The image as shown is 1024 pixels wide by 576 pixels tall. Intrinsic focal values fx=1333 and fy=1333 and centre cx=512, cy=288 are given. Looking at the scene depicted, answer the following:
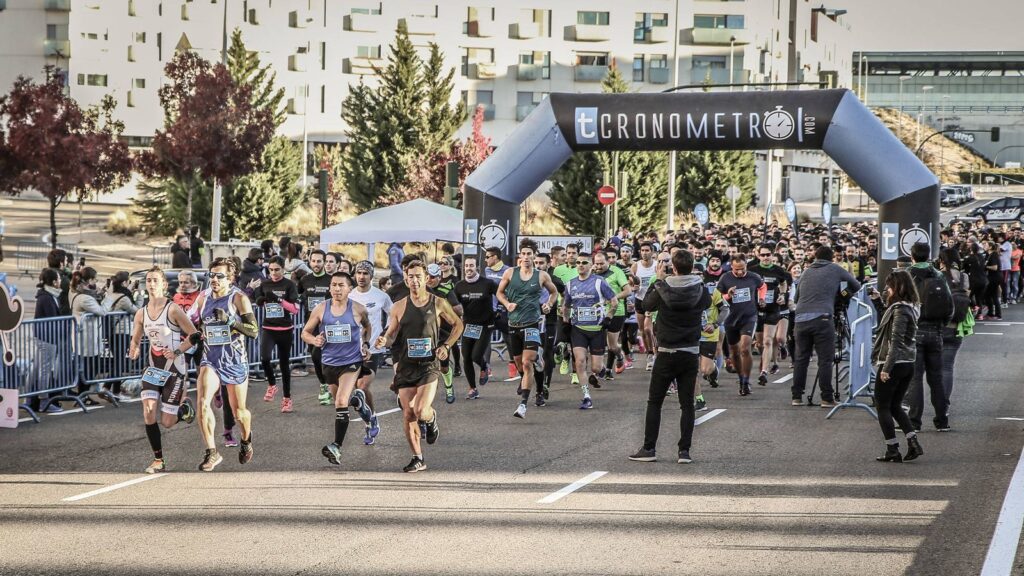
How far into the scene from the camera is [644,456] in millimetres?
11969

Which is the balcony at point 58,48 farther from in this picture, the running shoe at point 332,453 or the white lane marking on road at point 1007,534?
the white lane marking on road at point 1007,534

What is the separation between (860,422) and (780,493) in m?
4.41

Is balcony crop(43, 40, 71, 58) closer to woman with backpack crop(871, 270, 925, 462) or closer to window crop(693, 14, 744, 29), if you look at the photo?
window crop(693, 14, 744, 29)

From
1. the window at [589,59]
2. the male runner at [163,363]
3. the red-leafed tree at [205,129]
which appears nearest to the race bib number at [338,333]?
the male runner at [163,363]

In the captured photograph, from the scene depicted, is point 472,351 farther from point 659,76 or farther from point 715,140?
point 659,76

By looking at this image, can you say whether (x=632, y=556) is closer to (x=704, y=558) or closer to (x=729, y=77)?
(x=704, y=558)

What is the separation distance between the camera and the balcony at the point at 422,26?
71.9 metres

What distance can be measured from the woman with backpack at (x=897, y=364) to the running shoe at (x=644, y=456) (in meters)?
2.03

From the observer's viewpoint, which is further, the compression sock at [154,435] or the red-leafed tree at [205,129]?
the red-leafed tree at [205,129]

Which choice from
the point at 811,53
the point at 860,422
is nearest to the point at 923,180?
the point at 860,422

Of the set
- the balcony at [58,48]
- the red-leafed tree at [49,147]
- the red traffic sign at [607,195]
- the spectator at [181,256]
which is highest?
the balcony at [58,48]

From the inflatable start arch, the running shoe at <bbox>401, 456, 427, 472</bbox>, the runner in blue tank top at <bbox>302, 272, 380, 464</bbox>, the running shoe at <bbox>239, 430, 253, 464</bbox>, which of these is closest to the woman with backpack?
the running shoe at <bbox>401, 456, 427, 472</bbox>

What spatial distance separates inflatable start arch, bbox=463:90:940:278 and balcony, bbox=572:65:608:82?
5158 centimetres

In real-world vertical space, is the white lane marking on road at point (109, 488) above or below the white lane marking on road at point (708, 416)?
below
